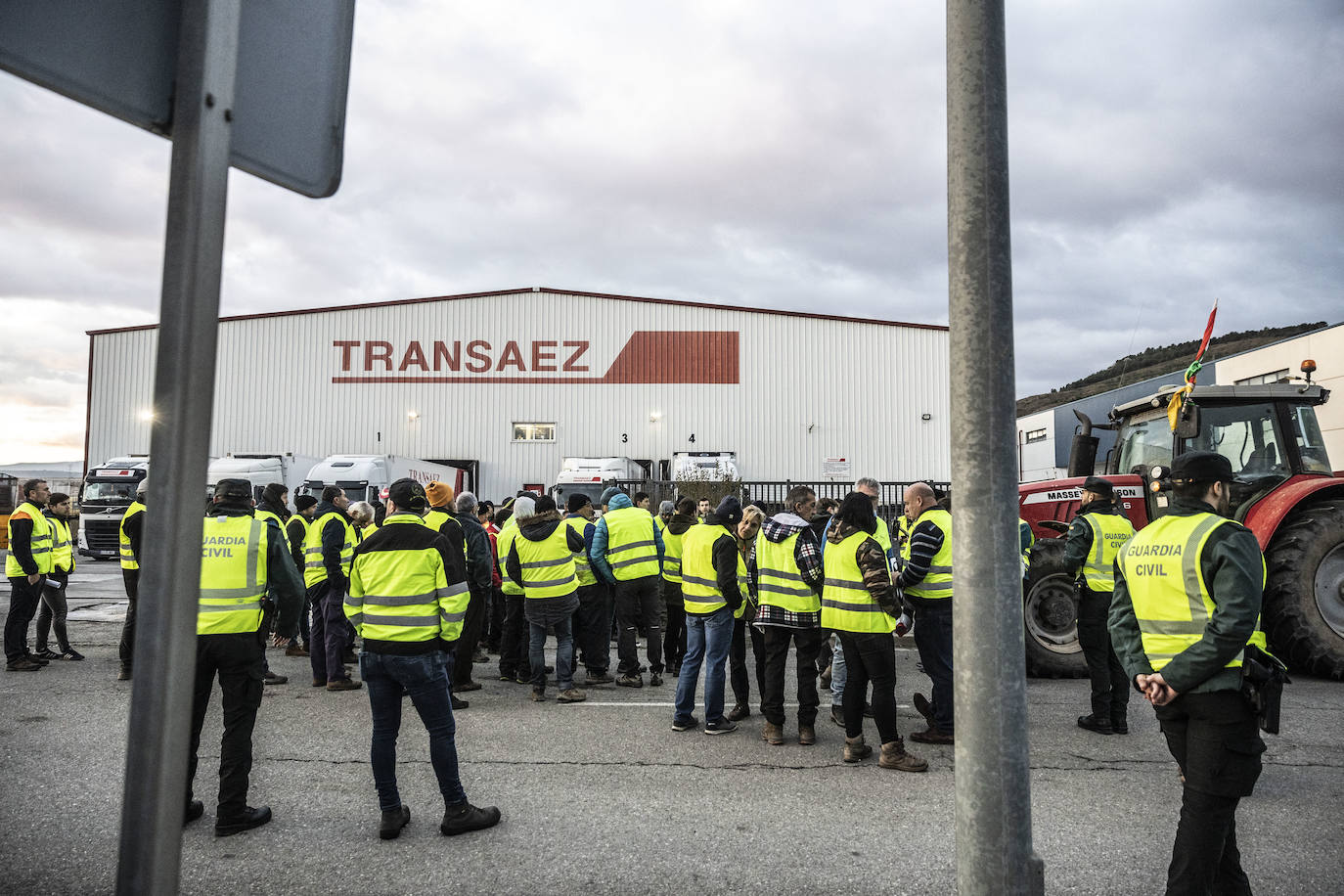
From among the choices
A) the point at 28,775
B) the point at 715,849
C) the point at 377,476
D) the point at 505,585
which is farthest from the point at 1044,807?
the point at 377,476

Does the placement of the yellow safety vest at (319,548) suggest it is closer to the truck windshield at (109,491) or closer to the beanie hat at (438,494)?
the beanie hat at (438,494)

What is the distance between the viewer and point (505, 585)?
8477 mm

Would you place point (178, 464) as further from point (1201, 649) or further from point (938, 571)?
point (938, 571)

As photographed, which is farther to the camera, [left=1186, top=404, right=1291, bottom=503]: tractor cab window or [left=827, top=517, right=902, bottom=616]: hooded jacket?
[left=1186, top=404, right=1291, bottom=503]: tractor cab window

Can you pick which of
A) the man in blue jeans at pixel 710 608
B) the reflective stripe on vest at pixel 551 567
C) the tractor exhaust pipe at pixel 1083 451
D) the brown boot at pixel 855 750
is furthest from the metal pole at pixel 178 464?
the tractor exhaust pipe at pixel 1083 451

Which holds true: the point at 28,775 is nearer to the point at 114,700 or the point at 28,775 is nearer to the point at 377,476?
the point at 114,700

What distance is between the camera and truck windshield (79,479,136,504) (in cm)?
2170

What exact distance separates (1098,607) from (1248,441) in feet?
11.2

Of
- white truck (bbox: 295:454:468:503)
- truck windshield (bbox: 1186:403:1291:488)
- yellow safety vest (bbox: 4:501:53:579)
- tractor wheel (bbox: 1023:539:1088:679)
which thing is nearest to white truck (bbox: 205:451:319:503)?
white truck (bbox: 295:454:468:503)

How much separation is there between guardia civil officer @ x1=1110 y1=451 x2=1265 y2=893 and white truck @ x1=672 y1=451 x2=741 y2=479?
1738 centimetres

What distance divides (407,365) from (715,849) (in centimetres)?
2796

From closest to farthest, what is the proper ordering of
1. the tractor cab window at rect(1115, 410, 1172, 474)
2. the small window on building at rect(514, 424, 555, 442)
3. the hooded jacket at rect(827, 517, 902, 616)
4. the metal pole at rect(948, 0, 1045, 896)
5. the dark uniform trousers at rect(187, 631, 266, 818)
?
the metal pole at rect(948, 0, 1045, 896) → the dark uniform trousers at rect(187, 631, 266, 818) → the hooded jacket at rect(827, 517, 902, 616) → the tractor cab window at rect(1115, 410, 1172, 474) → the small window on building at rect(514, 424, 555, 442)

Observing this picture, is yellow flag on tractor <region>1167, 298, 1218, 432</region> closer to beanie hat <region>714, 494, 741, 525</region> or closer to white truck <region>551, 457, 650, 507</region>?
beanie hat <region>714, 494, 741, 525</region>

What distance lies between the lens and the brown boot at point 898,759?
18.0 ft
